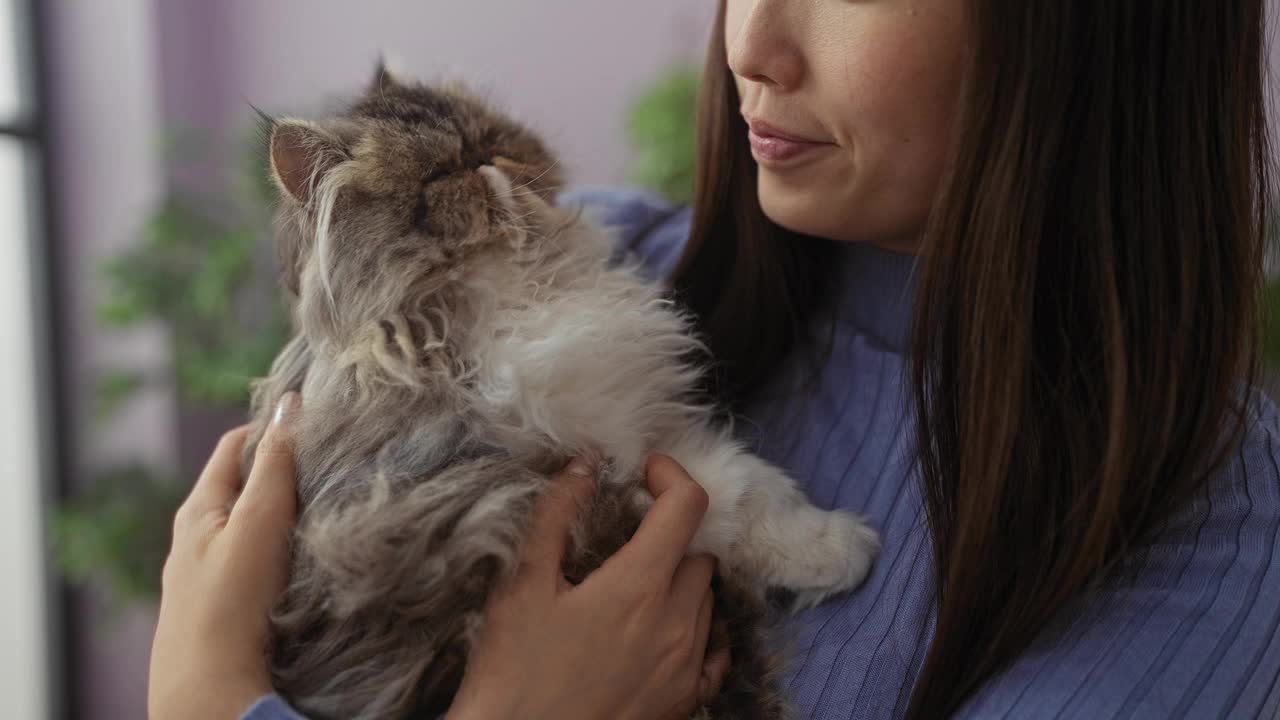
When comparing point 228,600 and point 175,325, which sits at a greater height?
point 228,600

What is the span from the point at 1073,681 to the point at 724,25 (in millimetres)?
1022

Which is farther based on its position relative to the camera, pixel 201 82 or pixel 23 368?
pixel 201 82

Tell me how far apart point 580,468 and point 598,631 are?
20 centimetres

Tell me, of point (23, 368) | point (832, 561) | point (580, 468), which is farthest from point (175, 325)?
point (832, 561)

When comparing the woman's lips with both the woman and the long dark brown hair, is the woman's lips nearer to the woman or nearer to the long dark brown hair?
the woman

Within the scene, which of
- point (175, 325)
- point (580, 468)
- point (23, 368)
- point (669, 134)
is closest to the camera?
point (580, 468)

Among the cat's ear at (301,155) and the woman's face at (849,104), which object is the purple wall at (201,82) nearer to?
the cat's ear at (301,155)

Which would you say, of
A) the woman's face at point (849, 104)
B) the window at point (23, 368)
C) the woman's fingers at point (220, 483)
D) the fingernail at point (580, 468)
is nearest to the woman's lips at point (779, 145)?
the woman's face at point (849, 104)

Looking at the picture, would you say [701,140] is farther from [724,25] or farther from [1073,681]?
[1073,681]

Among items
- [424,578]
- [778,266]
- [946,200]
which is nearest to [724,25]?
[778,266]

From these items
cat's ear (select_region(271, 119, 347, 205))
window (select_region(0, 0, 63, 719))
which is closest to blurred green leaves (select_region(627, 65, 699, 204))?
cat's ear (select_region(271, 119, 347, 205))

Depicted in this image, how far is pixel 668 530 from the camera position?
1051 mm

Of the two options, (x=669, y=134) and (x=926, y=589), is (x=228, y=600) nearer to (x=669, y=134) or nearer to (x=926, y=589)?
(x=926, y=589)

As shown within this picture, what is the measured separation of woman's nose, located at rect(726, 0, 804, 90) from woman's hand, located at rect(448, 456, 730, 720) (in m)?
0.52
